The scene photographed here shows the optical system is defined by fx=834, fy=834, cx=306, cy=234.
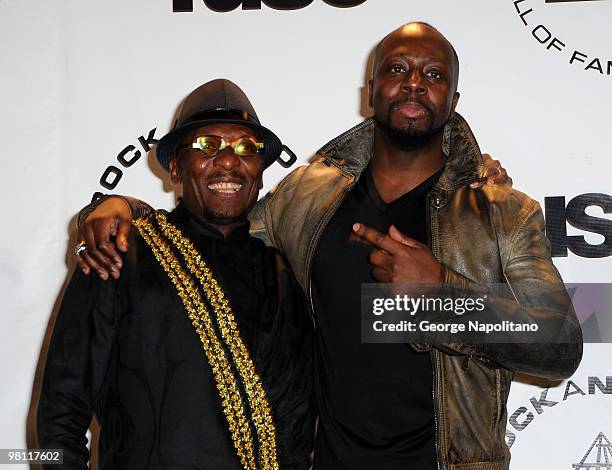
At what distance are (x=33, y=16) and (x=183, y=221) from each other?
4.26ft

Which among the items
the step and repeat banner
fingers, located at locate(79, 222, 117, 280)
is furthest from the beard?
fingers, located at locate(79, 222, 117, 280)

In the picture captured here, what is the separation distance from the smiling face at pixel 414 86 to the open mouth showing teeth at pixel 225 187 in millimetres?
417

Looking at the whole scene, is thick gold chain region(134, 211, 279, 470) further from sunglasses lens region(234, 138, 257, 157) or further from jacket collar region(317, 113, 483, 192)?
jacket collar region(317, 113, 483, 192)

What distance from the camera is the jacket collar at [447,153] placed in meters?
2.12

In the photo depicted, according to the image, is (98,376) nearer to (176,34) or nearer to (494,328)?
(494,328)

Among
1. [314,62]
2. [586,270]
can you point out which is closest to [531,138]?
[586,270]

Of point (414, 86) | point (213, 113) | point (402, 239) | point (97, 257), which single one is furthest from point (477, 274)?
point (97, 257)

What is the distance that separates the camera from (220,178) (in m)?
1.99

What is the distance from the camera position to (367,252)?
2082 mm

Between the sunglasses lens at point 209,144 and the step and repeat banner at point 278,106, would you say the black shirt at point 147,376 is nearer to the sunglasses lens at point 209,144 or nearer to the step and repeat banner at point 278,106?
the sunglasses lens at point 209,144

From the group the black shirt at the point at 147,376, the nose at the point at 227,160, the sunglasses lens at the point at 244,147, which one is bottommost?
the black shirt at the point at 147,376

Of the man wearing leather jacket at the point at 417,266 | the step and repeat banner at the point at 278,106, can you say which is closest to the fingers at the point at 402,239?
the man wearing leather jacket at the point at 417,266

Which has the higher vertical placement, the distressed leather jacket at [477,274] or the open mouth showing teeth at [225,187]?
the open mouth showing teeth at [225,187]

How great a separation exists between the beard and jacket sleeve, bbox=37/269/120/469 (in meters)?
0.79
